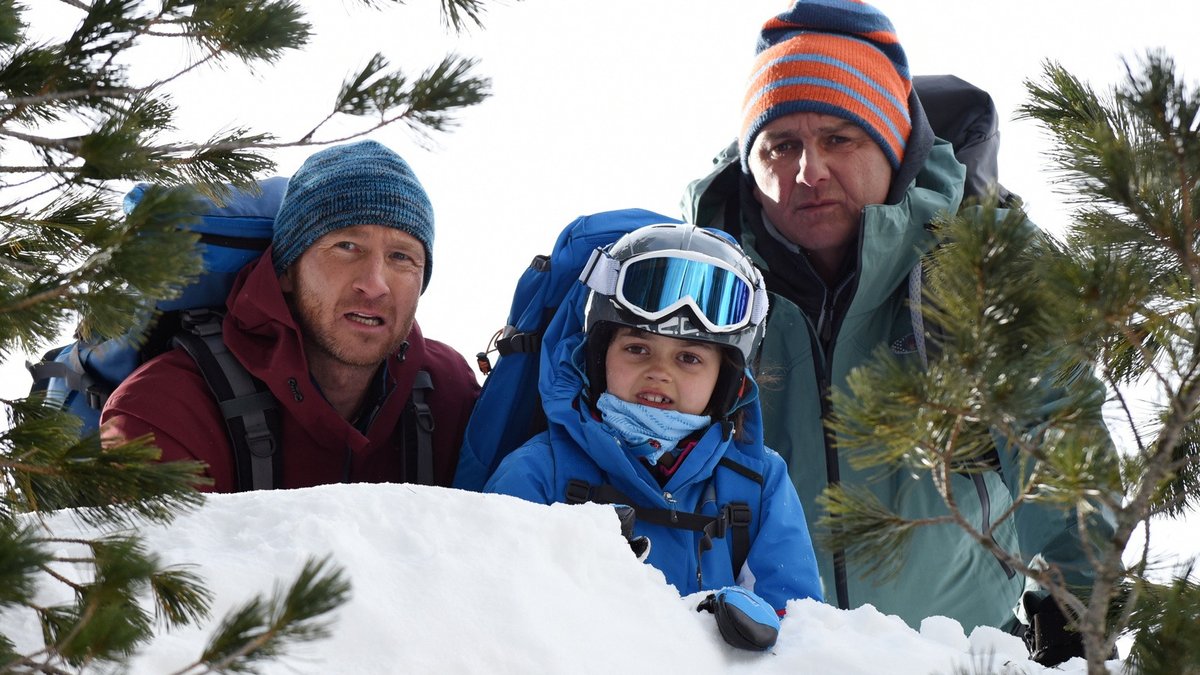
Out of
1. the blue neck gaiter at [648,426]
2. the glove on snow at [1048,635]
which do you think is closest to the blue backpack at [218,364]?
the blue neck gaiter at [648,426]

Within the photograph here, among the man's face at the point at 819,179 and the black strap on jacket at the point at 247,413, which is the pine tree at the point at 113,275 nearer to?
the black strap on jacket at the point at 247,413

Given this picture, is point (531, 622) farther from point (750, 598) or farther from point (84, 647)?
point (84, 647)

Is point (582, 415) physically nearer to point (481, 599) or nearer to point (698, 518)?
point (698, 518)

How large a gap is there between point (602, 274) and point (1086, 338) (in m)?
2.46

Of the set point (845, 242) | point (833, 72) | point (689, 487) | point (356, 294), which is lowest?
point (689, 487)

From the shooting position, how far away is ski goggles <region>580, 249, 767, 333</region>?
4.17m

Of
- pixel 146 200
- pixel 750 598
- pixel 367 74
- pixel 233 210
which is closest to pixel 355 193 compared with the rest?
pixel 233 210

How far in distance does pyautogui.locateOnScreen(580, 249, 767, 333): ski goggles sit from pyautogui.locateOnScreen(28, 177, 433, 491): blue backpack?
79 centimetres

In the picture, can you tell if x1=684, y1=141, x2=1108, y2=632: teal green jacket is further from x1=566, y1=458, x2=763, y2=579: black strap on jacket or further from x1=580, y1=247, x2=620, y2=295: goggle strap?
x1=580, y1=247, x2=620, y2=295: goggle strap

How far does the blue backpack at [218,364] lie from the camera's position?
411cm

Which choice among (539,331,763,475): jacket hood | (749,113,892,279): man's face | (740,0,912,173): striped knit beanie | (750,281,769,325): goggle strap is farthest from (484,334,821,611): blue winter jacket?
(740,0,912,173): striped knit beanie

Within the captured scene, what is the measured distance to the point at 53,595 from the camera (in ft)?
7.81

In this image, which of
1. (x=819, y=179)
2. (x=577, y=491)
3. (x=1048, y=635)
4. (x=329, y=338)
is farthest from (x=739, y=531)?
(x=819, y=179)

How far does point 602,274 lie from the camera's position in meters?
4.28
